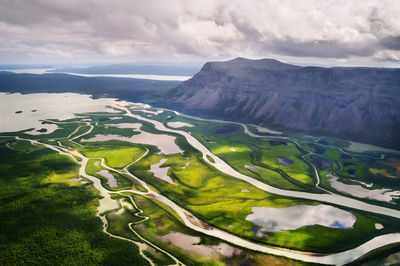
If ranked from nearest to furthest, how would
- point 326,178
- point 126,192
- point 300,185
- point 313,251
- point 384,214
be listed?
point 313,251
point 384,214
point 126,192
point 300,185
point 326,178

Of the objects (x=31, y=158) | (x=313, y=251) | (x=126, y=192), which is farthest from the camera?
(x=31, y=158)

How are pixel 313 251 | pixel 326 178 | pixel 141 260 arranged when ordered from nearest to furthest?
pixel 141 260 < pixel 313 251 < pixel 326 178

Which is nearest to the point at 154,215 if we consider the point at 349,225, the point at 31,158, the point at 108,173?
the point at 108,173

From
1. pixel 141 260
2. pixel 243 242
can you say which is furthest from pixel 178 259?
pixel 243 242

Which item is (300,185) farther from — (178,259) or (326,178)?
(178,259)

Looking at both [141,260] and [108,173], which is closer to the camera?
[141,260]

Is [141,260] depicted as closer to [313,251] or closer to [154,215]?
[154,215]

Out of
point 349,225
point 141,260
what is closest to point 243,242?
point 141,260

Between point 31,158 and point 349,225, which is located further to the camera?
point 31,158

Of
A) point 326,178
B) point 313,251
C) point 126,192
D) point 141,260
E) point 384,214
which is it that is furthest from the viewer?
point 326,178
